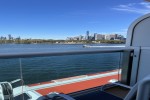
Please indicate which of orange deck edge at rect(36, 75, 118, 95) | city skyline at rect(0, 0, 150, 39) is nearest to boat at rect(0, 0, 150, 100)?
orange deck edge at rect(36, 75, 118, 95)

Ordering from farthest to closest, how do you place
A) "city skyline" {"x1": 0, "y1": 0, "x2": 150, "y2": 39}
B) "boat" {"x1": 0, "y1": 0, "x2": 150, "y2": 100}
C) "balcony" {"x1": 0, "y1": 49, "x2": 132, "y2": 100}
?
"city skyline" {"x1": 0, "y1": 0, "x2": 150, "y2": 39} < "boat" {"x1": 0, "y1": 0, "x2": 150, "y2": 100} < "balcony" {"x1": 0, "y1": 49, "x2": 132, "y2": 100}

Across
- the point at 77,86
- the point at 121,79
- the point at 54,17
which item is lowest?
the point at 77,86

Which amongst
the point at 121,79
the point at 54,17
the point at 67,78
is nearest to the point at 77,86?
the point at 67,78

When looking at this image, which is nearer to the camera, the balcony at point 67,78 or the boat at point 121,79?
the balcony at point 67,78

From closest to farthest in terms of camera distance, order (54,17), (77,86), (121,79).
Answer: (77,86) < (121,79) < (54,17)

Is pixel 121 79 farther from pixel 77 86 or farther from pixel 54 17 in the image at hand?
pixel 54 17

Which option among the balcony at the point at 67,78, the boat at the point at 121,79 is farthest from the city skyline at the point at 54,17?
the balcony at the point at 67,78

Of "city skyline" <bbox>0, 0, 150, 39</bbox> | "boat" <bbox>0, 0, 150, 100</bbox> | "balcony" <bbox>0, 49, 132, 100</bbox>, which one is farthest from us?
"city skyline" <bbox>0, 0, 150, 39</bbox>

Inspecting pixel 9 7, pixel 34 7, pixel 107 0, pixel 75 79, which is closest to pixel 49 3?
pixel 34 7

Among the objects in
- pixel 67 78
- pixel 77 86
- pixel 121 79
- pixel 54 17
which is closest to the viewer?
pixel 77 86

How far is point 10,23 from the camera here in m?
55.4

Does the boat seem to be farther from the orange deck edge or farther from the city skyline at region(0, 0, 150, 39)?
the city skyline at region(0, 0, 150, 39)

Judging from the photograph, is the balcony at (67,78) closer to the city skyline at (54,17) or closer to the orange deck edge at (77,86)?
the orange deck edge at (77,86)

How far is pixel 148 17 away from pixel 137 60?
1.03 meters
